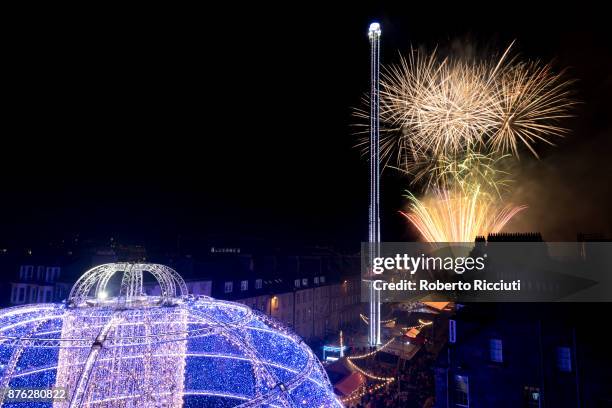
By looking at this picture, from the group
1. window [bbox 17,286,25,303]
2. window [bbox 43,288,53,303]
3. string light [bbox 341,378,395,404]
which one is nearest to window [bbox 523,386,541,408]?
string light [bbox 341,378,395,404]

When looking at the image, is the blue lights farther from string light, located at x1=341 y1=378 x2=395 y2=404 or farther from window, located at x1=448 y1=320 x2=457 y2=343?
string light, located at x1=341 y1=378 x2=395 y2=404

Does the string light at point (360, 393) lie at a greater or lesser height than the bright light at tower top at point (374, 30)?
lesser

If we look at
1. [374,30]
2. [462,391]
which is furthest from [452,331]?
[374,30]

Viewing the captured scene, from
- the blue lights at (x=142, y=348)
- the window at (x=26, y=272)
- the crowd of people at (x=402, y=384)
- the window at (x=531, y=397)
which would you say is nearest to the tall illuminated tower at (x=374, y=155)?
the crowd of people at (x=402, y=384)

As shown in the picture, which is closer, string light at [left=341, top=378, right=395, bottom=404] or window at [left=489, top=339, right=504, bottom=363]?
window at [left=489, top=339, right=504, bottom=363]

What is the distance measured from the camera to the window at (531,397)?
59.7ft

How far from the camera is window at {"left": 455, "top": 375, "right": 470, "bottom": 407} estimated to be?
66.3 feet

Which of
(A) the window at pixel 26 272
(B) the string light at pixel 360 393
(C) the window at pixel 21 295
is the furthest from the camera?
(C) the window at pixel 21 295

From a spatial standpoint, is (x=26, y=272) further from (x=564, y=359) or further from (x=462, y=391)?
(x=564, y=359)

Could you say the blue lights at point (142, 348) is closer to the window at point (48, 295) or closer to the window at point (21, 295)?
the window at point (48, 295)

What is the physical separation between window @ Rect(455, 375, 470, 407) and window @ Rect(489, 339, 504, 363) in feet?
6.39

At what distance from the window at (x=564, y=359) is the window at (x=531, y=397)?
1625mm

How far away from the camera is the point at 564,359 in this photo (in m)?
17.8

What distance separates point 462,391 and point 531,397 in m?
3.39
